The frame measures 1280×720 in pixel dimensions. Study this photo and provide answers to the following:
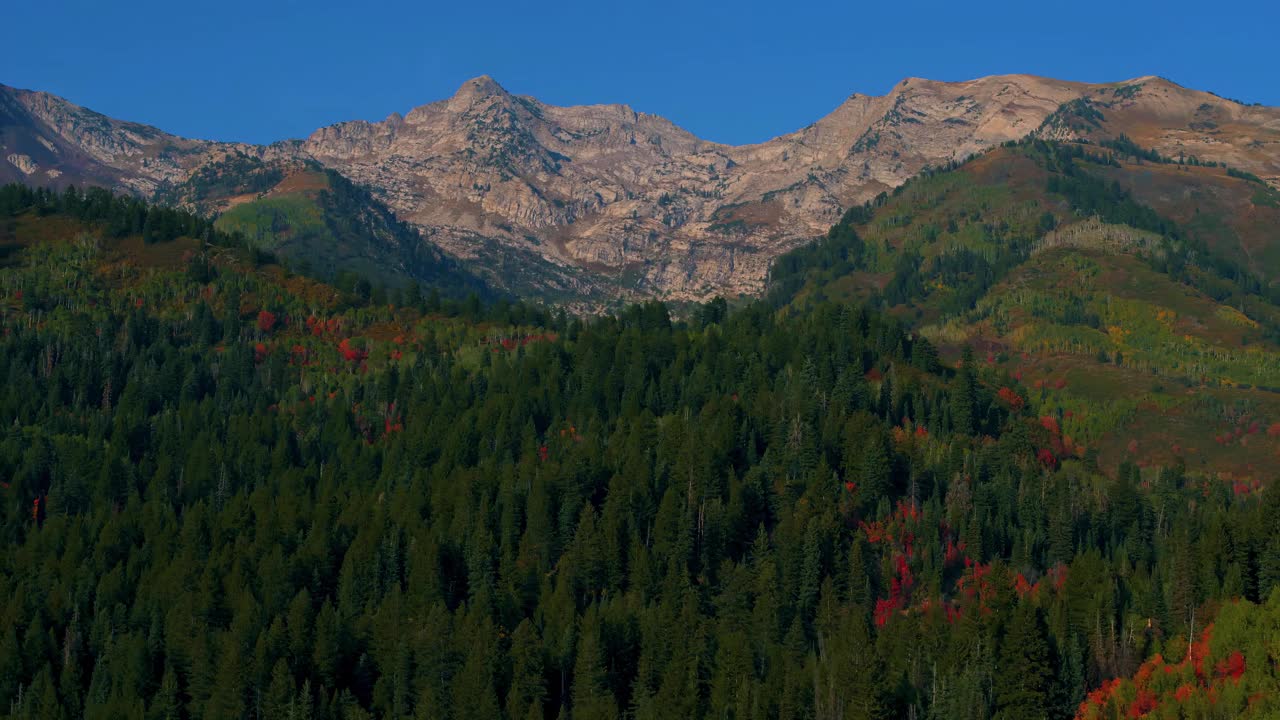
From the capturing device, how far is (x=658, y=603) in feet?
589

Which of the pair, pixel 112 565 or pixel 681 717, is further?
pixel 112 565

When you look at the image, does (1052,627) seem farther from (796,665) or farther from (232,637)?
(232,637)

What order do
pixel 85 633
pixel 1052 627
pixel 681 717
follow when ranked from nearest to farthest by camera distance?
pixel 681 717 → pixel 1052 627 → pixel 85 633

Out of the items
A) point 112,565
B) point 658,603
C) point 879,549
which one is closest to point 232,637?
point 112,565

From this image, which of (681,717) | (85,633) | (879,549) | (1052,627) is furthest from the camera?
(879,549)

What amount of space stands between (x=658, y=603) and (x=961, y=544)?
42744 mm

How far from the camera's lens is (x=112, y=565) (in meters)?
192

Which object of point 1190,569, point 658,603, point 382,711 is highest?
point 1190,569

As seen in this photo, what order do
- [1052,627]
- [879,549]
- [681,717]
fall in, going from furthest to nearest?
[879,549]
[1052,627]
[681,717]

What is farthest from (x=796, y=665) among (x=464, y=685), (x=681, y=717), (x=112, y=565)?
(x=112, y=565)

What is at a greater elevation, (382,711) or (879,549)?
(879,549)

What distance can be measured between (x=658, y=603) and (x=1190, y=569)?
→ 200ft

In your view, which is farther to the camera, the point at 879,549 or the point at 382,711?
the point at 879,549

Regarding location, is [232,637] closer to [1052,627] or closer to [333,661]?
[333,661]
